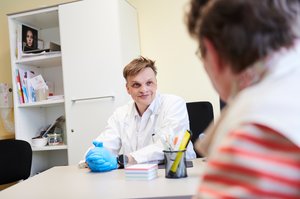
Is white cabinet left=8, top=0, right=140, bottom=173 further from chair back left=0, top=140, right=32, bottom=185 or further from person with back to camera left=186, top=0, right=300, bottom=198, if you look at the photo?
person with back to camera left=186, top=0, right=300, bottom=198

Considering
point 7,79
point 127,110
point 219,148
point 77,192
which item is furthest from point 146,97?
point 7,79

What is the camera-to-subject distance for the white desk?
103 cm

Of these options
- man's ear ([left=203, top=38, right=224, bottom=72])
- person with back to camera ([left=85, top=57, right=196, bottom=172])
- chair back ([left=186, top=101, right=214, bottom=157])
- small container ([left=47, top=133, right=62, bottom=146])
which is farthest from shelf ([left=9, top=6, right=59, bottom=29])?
man's ear ([left=203, top=38, right=224, bottom=72])

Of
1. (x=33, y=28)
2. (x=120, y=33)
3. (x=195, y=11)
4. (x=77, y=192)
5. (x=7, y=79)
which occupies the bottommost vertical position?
(x=77, y=192)

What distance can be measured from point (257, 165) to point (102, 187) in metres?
0.87

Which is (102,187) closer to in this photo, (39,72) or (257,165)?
(257,165)

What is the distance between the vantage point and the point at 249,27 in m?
0.43

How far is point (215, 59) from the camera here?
483 mm

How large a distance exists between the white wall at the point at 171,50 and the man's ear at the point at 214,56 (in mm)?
2129

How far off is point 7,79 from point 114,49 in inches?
51.5

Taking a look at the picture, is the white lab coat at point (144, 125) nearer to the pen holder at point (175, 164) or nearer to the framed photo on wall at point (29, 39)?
the pen holder at point (175, 164)

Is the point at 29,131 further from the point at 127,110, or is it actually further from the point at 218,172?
the point at 218,172

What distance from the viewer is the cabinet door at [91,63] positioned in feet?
7.90

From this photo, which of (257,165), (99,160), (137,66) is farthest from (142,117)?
(257,165)
